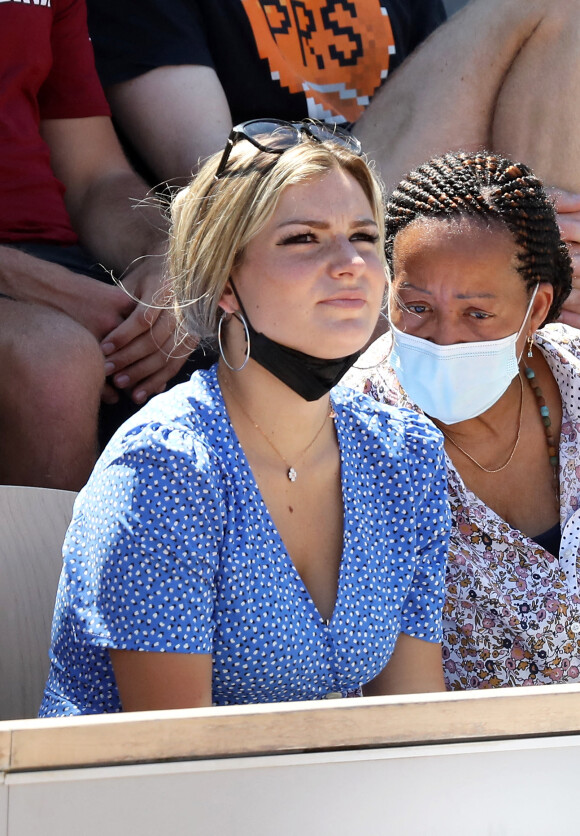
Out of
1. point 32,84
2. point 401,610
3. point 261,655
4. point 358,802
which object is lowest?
point 401,610

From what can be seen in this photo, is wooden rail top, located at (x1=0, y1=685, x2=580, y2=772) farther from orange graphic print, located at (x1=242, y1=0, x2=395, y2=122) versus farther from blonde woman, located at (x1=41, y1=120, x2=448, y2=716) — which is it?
orange graphic print, located at (x1=242, y1=0, x2=395, y2=122)

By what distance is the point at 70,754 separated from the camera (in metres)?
1.03

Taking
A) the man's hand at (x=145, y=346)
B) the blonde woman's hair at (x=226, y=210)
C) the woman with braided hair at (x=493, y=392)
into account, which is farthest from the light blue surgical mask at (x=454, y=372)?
the man's hand at (x=145, y=346)

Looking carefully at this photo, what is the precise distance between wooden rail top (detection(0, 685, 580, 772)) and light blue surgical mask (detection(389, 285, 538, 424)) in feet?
3.41

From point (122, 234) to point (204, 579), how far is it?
1.41m

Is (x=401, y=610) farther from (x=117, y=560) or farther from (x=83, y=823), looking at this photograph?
(x=83, y=823)

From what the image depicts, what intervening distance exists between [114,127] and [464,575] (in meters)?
1.78

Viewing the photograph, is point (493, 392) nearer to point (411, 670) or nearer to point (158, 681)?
point (411, 670)

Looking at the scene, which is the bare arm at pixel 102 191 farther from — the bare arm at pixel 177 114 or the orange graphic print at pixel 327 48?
the orange graphic print at pixel 327 48

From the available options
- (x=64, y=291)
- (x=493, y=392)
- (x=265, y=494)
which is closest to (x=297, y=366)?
(x=265, y=494)

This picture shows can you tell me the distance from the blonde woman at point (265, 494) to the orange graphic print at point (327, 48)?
1.30m

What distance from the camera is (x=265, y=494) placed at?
1743 mm

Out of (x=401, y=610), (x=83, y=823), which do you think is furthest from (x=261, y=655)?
(x=83, y=823)

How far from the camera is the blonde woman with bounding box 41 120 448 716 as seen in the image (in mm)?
1545
